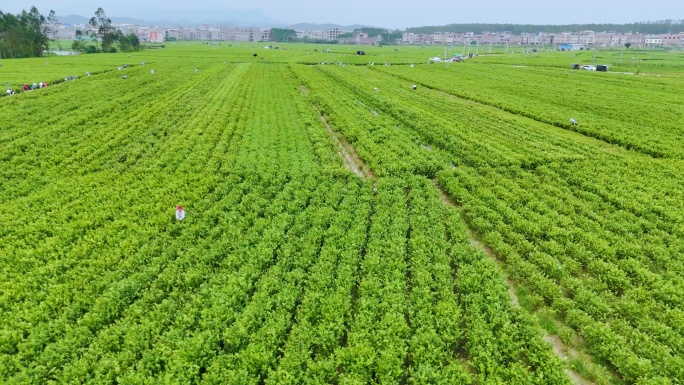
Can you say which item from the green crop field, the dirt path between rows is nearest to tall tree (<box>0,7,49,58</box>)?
the green crop field

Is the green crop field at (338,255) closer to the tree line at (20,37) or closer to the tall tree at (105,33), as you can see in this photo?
the tree line at (20,37)

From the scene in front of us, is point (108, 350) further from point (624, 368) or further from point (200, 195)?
point (624, 368)

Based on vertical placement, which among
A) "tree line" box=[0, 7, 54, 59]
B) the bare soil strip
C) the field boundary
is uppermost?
"tree line" box=[0, 7, 54, 59]

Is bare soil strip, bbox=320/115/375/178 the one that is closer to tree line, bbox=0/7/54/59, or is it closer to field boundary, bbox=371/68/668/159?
field boundary, bbox=371/68/668/159

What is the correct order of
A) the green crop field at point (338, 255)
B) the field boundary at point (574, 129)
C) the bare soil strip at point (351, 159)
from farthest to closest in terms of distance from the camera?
1. the field boundary at point (574, 129)
2. the bare soil strip at point (351, 159)
3. the green crop field at point (338, 255)

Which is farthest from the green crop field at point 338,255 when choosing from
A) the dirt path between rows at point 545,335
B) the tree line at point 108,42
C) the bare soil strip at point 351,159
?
the tree line at point 108,42
